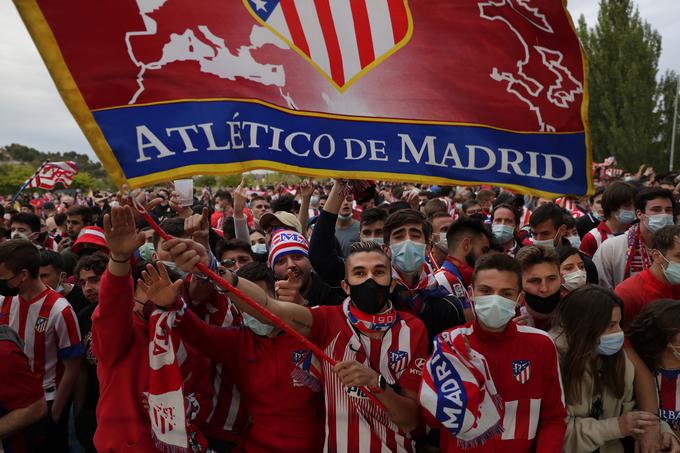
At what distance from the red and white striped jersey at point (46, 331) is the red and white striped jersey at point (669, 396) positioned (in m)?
3.82

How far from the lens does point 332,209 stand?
12.4 ft

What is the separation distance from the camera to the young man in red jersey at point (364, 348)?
8.41 ft

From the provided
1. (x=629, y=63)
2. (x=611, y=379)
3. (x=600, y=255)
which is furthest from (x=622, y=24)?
(x=611, y=379)

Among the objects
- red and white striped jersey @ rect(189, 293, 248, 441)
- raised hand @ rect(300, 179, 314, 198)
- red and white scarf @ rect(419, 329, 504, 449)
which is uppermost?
raised hand @ rect(300, 179, 314, 198)

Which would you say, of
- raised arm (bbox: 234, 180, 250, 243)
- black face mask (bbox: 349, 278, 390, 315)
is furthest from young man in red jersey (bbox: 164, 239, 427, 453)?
raised arm (bbox: 234, 180, 250, 243)

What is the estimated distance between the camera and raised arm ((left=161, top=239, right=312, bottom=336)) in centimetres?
248

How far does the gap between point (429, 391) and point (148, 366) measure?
1.42 m

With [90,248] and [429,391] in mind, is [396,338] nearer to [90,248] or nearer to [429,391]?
[429,391]

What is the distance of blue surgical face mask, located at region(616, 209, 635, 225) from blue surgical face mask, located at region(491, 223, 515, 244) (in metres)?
1.17

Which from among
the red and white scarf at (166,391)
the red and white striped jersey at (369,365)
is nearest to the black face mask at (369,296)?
the red and white striped jersey at (369,365)

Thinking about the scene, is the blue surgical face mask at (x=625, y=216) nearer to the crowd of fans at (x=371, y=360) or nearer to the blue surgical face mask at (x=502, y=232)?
the blue surgical face mask at (x=502, y=232)

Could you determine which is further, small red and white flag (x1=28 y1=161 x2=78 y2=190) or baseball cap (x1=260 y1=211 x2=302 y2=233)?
small red and white flag (x1=28 y1=161 x2=78 y2=190)

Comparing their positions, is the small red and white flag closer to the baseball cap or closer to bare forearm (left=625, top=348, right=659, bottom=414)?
the baseball cap

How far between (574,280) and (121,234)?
297 centimetres
